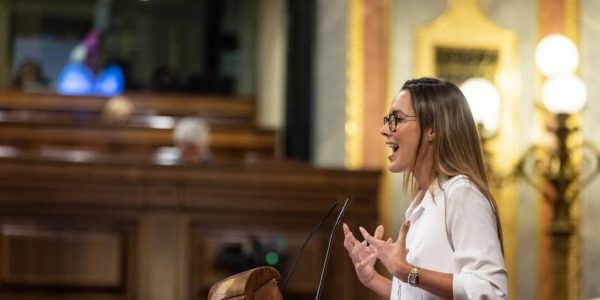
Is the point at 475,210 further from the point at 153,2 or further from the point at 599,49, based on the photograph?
the point at 153,2

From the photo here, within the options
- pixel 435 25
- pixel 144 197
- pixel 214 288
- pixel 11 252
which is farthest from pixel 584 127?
pixel 214 288

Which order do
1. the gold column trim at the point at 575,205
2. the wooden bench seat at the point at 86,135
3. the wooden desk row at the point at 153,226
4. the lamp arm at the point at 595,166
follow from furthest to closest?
the wooden bench seat at the point at 86,135 → the gold column trim at the point at 575,205 → the lamp arm at the point at 595,166 → the wooden desk row at the point at 153,226

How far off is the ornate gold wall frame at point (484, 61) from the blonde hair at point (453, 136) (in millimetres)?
5090

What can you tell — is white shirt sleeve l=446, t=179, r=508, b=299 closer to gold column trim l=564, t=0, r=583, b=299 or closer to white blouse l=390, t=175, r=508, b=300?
white blouse l=390, t=175, r=508, b=300

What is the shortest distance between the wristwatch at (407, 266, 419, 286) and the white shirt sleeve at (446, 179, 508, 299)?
0.24ft

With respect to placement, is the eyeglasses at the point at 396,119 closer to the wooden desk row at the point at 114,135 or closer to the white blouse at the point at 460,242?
the white blouse at the point at 460,242

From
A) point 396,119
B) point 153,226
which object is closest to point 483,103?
point 153,226

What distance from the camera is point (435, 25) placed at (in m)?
7.57

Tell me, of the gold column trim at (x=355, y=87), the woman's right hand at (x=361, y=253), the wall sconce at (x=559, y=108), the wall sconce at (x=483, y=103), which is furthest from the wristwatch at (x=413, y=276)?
the gold column trim at (x=355, y=87)

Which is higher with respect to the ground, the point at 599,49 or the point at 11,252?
the point at 599,49

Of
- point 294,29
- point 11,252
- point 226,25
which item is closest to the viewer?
point 11,252

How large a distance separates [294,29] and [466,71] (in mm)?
1292

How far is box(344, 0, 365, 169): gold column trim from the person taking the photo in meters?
7.55

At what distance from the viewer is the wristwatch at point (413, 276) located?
2.34m
